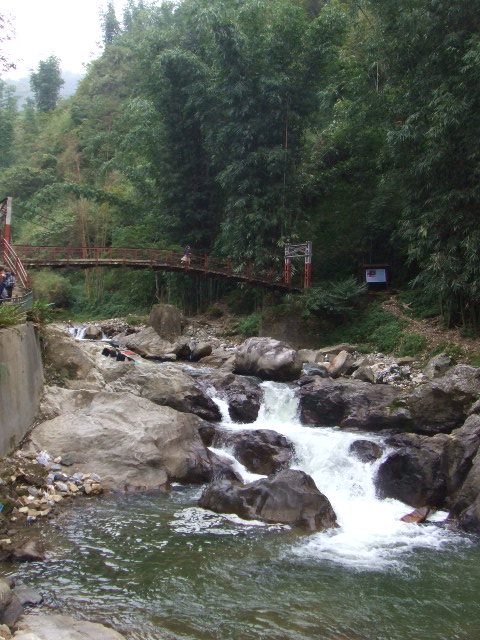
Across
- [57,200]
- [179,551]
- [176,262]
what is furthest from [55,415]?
[57,200]

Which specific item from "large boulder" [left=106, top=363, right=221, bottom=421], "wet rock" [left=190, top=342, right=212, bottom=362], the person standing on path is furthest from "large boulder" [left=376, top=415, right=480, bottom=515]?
"wet rock" [left=190, top=342, right=212, bottom=362]

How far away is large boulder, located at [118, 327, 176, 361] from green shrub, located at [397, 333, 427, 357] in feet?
22.8

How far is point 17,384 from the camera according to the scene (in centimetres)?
937

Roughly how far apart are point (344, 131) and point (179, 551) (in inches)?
763

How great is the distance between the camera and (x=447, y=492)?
31.2 ft

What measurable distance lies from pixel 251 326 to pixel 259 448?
11270mm

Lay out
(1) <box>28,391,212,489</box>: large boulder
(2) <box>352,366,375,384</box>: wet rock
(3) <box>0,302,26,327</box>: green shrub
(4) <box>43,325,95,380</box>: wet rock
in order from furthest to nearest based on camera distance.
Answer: (2) <box>352,366,375,384</box>: wet rock, (4) <box>43,325,95,380</box>: wet rock, (1) <box>28,391,212,489</box>: large boulder, (3) <box>0,302,26,327</box>: green shrub

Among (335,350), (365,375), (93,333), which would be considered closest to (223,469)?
(365,375)

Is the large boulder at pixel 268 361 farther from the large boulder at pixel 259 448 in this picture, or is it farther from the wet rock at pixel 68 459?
the wet rock at pixel 68 459

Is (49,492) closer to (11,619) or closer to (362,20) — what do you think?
(11,619)

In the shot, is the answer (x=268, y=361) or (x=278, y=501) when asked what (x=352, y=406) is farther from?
(x=278, y=501)

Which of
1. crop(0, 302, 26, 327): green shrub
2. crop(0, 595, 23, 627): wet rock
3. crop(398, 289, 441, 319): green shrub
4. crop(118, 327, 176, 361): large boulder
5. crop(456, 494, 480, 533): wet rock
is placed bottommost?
crop(456, 494, 480, 533): wet rock

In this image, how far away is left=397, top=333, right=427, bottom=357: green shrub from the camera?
1703cm

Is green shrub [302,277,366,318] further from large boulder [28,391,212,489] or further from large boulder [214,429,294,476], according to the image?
large boulder [28,391,212,489]
